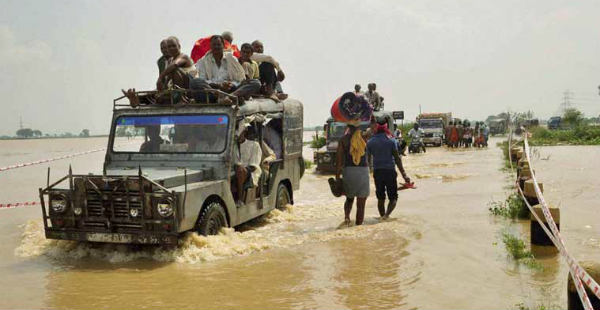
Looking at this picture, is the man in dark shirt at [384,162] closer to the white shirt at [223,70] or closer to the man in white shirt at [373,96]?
the white shirt at [223,70]

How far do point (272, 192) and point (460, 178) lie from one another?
898 cm

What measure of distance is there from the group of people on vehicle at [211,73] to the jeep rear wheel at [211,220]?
4.96 ft

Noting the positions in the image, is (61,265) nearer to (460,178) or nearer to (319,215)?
(319,215)

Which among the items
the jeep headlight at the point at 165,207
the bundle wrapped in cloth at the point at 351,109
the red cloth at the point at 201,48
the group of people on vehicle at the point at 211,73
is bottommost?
the jeep headlight at the point at 165,207

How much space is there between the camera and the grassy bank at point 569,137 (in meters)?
38.8

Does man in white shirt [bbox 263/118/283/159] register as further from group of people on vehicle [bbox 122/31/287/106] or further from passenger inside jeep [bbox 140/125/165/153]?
passenger inside jeep [bbox 140/125/165/153]

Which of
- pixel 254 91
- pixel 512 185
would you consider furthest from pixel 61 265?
pixel 512 185

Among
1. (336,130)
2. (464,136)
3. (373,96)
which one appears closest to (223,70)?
(373,96)

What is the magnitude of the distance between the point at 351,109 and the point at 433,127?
30555 mm

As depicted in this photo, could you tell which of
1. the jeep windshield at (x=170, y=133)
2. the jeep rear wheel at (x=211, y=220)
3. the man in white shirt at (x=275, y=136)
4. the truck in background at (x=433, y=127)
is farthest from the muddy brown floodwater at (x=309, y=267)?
the truck in background at (x=433, y=127)

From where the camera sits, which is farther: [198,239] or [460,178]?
[460,178]

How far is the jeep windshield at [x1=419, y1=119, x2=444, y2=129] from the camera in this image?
38.6 meters

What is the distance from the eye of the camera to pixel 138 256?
7.21 meters

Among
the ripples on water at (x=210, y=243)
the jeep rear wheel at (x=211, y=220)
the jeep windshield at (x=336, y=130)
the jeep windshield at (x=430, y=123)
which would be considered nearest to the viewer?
the ripples on water at (x=210, y=243)
